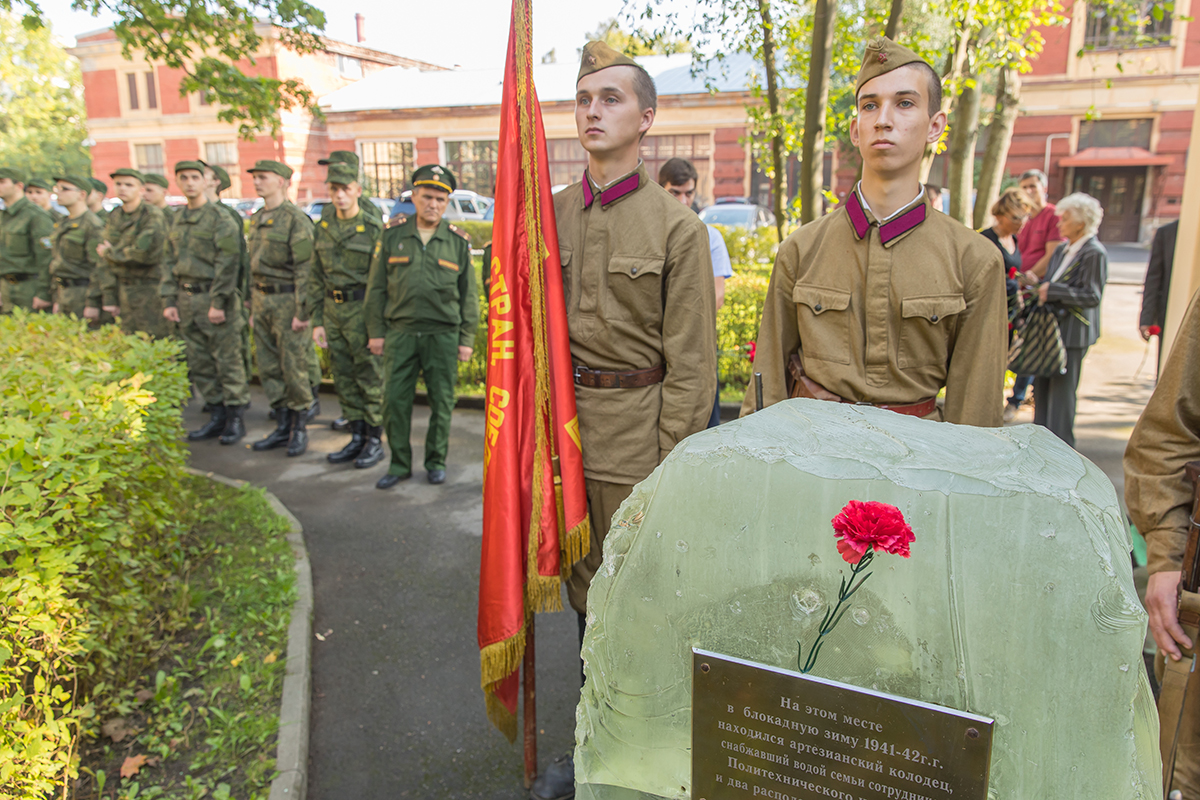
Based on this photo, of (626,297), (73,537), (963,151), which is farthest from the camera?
(963,151)

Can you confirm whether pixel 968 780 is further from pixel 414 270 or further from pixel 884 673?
pixel 414 270

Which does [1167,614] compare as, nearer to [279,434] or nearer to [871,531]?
[871,531]

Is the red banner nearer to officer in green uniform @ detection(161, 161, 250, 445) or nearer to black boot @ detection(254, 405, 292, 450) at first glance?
black boot @ detection(254, 405, 292, 450)

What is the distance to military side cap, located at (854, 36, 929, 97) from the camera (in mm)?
2141

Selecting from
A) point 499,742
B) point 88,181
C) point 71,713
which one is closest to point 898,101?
point 499,742

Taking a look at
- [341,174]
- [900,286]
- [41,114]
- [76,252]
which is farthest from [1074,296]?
[41,114]

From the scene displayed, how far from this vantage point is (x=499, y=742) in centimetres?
310

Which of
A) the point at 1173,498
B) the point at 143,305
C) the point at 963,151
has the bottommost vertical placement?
the point at 143,305

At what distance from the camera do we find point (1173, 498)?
1905 millimetres

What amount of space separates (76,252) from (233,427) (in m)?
3.57

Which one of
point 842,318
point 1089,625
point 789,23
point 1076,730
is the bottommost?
point 1076,730

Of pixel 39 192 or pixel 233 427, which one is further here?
pixel 39 192

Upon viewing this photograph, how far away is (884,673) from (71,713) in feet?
8.49

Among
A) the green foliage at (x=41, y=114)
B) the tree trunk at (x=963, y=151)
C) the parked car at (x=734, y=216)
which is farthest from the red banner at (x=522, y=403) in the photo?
the green foliage at (x=41, y=114)
